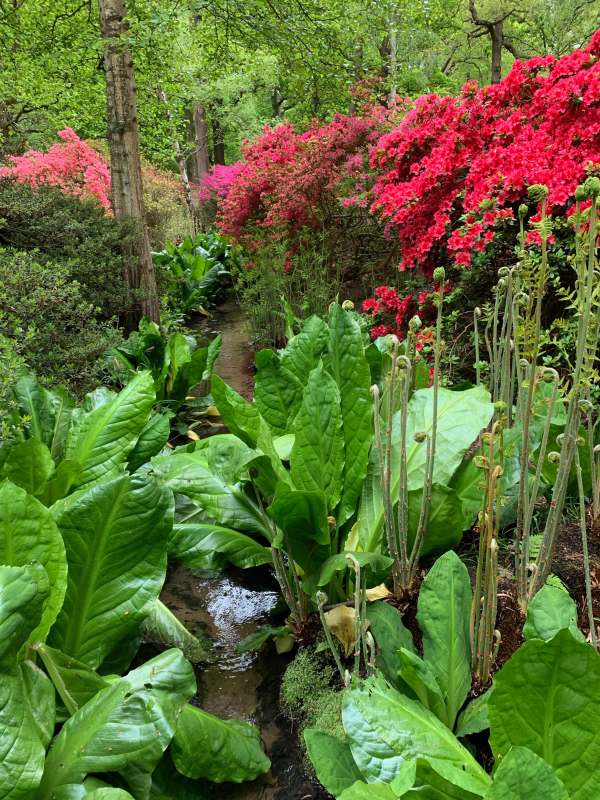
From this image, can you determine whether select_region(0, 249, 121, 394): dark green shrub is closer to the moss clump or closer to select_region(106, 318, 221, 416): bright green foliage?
select_region(106, 318, 221, 416): bright green foliage

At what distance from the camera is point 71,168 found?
28.5 feet

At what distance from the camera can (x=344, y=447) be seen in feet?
6.93

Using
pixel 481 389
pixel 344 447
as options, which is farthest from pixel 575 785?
pixel 481 389

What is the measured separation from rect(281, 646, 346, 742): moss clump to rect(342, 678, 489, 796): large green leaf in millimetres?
430

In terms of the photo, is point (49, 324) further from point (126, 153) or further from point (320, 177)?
point (320, 177)

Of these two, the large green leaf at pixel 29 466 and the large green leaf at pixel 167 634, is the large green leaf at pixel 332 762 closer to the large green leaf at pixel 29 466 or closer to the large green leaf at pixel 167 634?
the large green leaf at pixel 167 634

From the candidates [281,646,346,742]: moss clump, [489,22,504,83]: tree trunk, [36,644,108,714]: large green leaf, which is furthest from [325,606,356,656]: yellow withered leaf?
[489,22,504,83]: tree trunk

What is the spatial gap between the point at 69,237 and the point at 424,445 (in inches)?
168

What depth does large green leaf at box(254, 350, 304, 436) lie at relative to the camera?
2617 millimetres

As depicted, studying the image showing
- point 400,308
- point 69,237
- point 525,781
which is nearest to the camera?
point 525,781

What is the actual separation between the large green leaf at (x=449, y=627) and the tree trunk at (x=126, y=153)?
472cm

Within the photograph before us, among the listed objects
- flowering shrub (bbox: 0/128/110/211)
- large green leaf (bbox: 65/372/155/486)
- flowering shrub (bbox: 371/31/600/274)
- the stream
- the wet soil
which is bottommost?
the wet soil

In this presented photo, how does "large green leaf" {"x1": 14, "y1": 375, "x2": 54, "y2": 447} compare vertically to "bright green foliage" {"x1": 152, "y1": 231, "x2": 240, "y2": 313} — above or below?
above

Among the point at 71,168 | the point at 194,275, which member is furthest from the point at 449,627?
the point at 71,168
